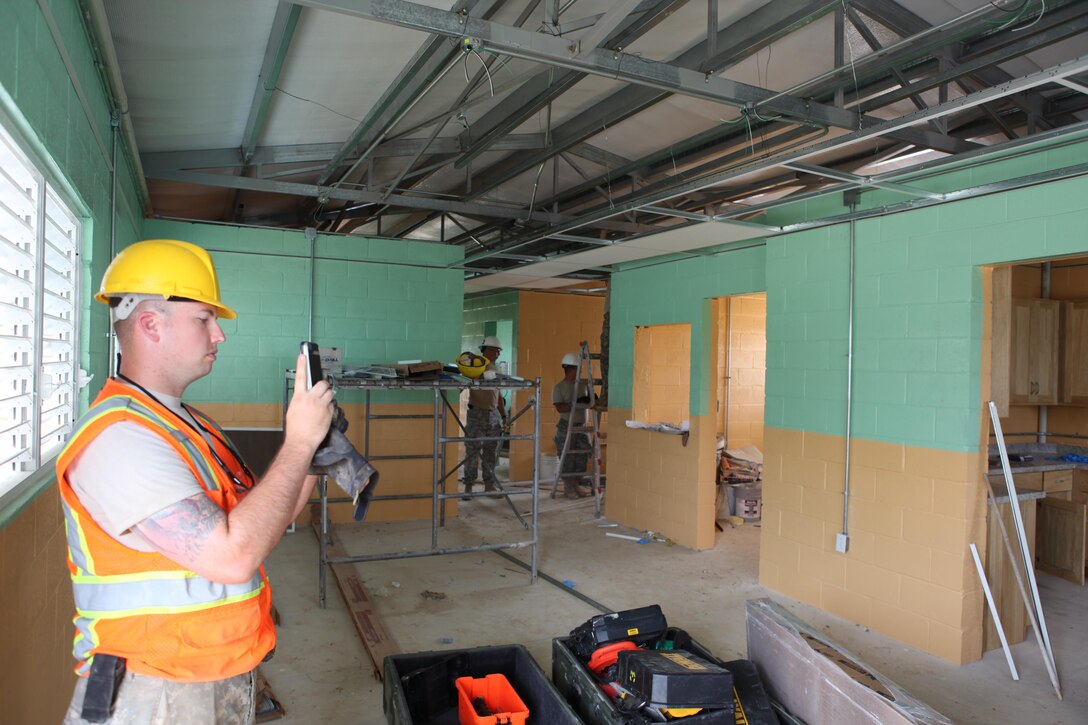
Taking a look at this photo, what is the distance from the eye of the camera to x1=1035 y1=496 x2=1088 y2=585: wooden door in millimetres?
5141

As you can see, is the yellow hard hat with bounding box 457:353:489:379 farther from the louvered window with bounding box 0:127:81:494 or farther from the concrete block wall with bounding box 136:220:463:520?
the louvered window with bounding box 0:127:81:494

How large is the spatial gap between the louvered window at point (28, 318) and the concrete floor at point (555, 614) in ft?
6.09

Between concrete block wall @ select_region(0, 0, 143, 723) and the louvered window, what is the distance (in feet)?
0.21

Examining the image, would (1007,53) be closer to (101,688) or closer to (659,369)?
(101,688)

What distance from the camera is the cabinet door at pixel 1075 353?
534 cm

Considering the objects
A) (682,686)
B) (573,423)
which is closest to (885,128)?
(682,686)

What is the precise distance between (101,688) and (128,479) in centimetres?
39

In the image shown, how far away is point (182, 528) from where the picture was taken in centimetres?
118

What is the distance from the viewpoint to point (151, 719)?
4.23 ft

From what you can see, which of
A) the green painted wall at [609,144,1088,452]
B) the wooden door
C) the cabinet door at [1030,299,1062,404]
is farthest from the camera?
the cabinet door at [1030,299,1062,404]

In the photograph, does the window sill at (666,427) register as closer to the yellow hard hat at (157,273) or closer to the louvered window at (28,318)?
the louvered window at (28,318)

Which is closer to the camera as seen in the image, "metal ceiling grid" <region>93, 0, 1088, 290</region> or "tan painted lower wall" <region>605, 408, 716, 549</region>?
"metal ceiling grid" <region>93, 0, 1088, 290</region>

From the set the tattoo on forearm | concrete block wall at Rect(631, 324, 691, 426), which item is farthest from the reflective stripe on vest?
concrete block wall at Rect(631, 324, 691, 426)

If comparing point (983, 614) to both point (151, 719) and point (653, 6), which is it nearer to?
point (653, 6)
